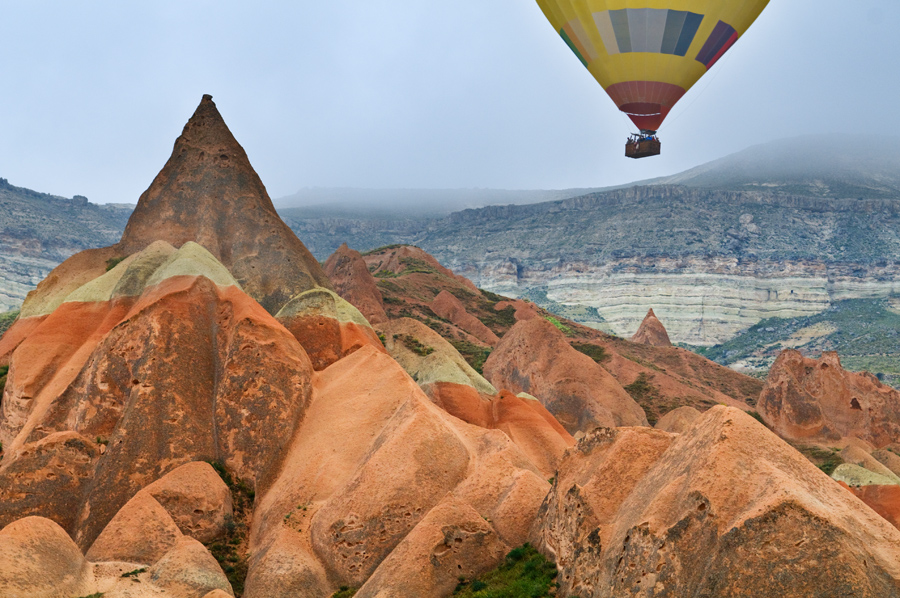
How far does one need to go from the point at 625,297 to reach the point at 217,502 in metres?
174

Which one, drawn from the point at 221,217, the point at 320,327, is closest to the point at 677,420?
the point at 320,327

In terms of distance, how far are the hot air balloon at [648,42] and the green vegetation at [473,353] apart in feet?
108

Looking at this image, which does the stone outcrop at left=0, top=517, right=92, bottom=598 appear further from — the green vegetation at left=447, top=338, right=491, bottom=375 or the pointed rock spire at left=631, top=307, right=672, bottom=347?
the pointed rock spire at left=631, top=307, right=672, bottom=347

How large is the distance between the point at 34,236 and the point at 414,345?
13631 centimetres

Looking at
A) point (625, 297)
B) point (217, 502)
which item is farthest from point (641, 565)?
point (625, 297)

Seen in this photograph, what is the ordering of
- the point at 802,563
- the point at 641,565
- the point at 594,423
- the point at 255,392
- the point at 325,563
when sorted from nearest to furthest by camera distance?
the point at 802,563 < the point at 641,565 < the point at 325,563 < the point at 255,392 < the point at 594,423

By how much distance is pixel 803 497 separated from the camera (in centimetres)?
1766

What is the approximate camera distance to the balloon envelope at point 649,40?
4681cm

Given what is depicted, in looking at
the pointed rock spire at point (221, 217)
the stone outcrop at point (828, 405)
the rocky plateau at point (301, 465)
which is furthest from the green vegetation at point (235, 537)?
the stone outcrop at point (828, 405)

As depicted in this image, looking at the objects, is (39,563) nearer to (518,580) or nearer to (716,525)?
(518,580)

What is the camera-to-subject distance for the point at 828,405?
8550 centimetres

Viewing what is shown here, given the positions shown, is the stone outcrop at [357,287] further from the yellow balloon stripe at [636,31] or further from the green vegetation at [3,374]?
the green vegetation at [3,374]

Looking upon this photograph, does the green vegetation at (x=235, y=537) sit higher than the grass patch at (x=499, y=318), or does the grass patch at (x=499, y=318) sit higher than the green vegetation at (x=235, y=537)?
the green vegetation at (x=235, y=537)

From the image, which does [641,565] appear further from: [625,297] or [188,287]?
[625,297]
